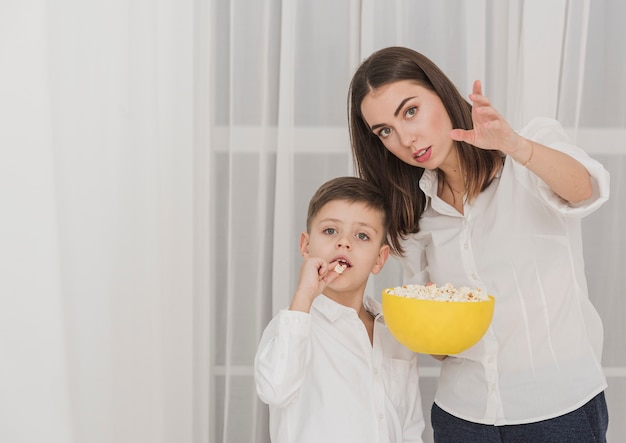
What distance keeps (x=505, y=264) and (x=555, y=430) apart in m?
0.32

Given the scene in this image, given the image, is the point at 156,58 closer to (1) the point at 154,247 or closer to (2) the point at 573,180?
(1) the point at 154,247

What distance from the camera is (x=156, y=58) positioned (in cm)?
165

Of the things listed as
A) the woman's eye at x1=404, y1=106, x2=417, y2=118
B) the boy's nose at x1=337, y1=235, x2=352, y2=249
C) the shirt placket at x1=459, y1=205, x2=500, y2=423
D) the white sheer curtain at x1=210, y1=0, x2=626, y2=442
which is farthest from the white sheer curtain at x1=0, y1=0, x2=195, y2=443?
the shirt placket at x1=459, y1=205, x2=500, y2=423

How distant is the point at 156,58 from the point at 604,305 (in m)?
1.33

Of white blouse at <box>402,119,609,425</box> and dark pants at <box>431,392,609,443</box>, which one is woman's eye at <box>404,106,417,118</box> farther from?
dark pants at <box>431,392,609,443</box>

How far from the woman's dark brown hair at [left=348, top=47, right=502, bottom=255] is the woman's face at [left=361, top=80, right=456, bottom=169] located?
25 millimetres

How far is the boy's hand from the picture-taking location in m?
1.31

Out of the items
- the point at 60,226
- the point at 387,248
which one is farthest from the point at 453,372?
the point at 60,226

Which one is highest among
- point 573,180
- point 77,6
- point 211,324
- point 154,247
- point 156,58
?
point 77,6

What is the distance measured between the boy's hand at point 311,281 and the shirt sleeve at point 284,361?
28 millimetres

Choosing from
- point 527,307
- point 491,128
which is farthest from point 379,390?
point 491,128

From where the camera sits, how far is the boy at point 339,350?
1284mm

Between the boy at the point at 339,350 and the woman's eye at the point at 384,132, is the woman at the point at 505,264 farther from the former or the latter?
the boy at the point at 339,350

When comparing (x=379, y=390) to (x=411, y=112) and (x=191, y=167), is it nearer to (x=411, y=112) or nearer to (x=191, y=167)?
(x=411, y=112)
